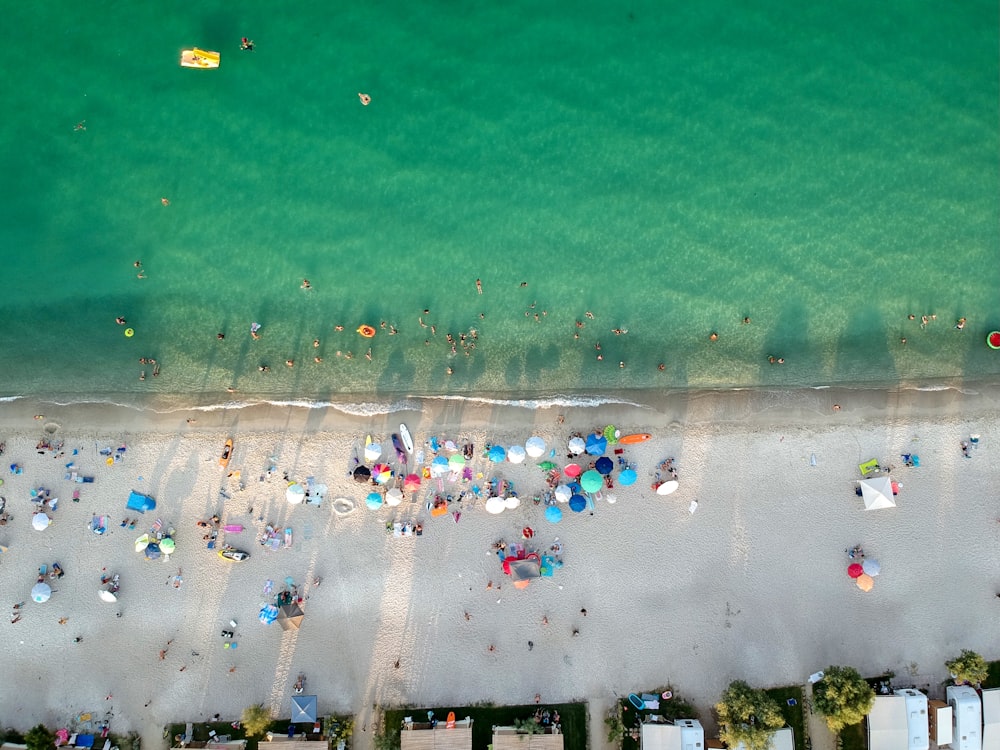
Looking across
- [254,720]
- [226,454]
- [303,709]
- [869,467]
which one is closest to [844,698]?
[869,467]

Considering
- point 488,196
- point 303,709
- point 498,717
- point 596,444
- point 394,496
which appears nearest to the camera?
point 303,709

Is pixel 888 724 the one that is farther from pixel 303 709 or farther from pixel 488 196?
pixel 488 196

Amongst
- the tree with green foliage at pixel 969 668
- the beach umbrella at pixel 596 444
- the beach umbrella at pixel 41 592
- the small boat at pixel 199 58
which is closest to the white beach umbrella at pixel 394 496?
the beach umbrella at pixel 596 444

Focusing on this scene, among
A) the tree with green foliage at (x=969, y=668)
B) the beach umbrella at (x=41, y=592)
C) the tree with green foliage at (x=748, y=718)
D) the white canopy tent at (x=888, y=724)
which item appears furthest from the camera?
the beach umbrella at (x=41, y=592)

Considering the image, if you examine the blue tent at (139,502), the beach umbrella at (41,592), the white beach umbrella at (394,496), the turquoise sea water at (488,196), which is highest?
the turquoise sea water at (488,196)

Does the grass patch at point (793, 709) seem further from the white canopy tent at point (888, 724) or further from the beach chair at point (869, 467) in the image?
the beach chair at point (869, 467)
